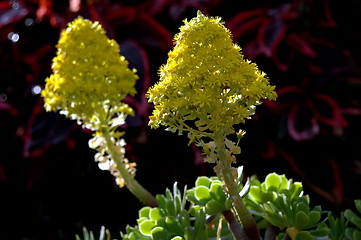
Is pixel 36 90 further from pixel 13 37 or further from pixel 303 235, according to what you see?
pixel 303 235

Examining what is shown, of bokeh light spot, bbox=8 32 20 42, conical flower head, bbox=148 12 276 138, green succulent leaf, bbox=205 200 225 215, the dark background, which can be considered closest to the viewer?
conical flower head, bbox=148 12 276 138

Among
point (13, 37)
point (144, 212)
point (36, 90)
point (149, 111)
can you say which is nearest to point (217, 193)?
point (144, 212)

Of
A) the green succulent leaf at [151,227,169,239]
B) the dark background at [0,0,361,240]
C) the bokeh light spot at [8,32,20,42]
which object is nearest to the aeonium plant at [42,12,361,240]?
the green succulent leaf at [151,227,169,239]

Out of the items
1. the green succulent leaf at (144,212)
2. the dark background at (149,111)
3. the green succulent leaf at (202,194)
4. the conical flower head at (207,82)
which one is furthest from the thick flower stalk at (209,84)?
the dark background at (149,111)

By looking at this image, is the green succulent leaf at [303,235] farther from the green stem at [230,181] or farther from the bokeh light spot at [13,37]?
the bokeh light spot at [13,37]

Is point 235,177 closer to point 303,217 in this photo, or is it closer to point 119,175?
point 303,217

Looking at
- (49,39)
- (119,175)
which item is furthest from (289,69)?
A: (119,175)

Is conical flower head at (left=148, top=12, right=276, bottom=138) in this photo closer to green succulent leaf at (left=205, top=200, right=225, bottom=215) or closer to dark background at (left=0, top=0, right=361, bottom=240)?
green succulent leaf at (left=205, top=200, right=225, bottom=215)
